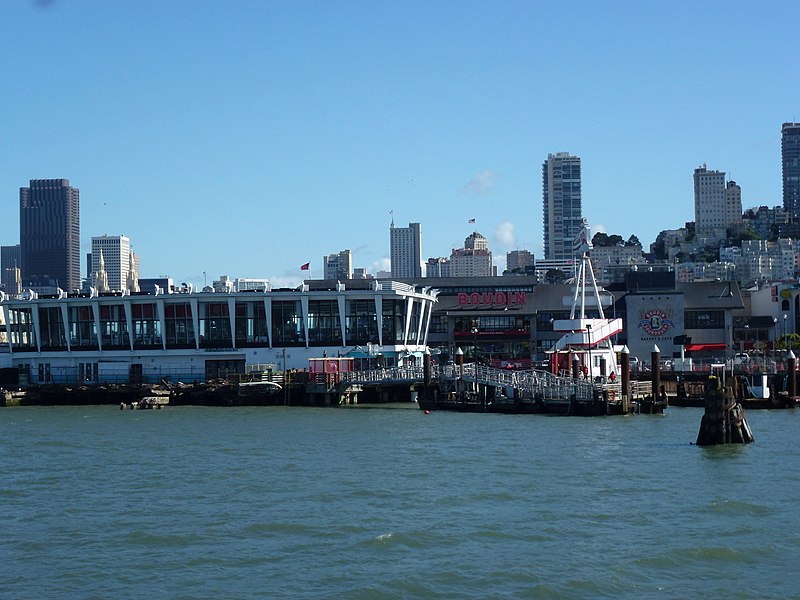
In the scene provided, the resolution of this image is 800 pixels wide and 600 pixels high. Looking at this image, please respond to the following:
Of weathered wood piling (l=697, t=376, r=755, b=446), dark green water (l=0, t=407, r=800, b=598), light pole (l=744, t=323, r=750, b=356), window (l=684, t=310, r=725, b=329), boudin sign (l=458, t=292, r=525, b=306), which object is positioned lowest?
dark green water (l=0, t=407, r=800, b=598)

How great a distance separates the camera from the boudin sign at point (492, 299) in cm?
12044

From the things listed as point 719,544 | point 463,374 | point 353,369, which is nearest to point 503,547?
point 719,544

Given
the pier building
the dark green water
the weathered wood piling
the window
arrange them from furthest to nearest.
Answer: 1. the window
2. the pier building
3. the weathered wood piling
4. the dark green water

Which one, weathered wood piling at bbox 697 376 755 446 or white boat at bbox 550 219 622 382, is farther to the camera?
white boat at bbox 550 219 622 382

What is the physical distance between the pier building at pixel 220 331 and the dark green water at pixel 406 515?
32999 mm

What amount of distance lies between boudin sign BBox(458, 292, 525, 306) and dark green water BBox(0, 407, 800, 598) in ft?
204

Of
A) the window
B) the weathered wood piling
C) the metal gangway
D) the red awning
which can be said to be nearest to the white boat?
the metal gangway

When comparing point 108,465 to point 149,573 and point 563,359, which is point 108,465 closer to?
point 149,573

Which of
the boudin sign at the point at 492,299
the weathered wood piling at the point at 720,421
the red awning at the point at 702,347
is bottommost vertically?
the weathered wood piling at the point at 720,421

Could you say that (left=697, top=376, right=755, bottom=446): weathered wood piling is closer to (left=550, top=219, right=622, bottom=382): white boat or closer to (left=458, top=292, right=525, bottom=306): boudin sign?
(left=550, top=219, right=622, bottom=382): white boat

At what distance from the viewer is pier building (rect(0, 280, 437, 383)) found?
300 ft

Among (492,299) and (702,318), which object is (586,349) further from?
(702,318)

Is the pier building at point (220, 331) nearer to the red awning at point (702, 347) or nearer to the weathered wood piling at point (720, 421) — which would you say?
the red awning at point (702, 347)

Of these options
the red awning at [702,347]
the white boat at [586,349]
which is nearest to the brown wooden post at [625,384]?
the white boat at [586,349]
